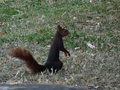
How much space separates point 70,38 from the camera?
7664 mm

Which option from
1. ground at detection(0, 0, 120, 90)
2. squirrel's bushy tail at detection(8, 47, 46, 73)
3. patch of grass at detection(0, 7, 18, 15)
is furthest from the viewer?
patch of grass at detection(0, 7, 18, 15)

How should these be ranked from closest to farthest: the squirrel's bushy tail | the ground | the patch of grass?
the squirrel's bushy tail
the ground
the patch of grass

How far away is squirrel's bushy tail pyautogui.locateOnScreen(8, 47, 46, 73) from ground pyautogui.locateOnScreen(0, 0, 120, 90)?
0.27 feet

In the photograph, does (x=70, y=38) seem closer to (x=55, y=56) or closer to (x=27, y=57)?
(x=55, y=56)

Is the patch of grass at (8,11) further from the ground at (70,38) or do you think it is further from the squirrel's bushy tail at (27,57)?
the squirrel's bushy tail at (27,57)

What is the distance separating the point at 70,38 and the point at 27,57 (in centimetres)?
218

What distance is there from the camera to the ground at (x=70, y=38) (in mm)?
5741

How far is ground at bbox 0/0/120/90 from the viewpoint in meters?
5.74

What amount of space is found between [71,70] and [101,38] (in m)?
1.78

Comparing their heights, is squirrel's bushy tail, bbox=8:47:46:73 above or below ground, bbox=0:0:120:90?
above

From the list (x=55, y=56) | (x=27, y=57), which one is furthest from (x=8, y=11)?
(x=27, y=57)

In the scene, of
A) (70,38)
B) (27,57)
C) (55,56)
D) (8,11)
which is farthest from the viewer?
(8,11)

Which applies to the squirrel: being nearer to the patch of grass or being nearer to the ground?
the ground

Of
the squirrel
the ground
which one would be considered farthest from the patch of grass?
the squirrel
